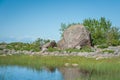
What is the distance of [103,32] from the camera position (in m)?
52.0

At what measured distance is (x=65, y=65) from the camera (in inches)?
1097

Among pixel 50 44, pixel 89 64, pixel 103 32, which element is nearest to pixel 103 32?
pixel 103 32

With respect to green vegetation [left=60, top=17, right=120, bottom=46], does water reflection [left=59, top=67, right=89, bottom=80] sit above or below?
below

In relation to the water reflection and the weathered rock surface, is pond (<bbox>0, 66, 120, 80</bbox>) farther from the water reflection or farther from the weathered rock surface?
the weathered rock surface

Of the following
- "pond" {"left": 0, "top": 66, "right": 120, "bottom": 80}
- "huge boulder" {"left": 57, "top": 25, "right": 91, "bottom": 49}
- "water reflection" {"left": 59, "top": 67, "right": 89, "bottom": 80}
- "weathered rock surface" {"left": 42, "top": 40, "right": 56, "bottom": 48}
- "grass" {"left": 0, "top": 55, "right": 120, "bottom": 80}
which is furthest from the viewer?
"weathered rock surface" {"left": 42, "top": 40, "right": 56, "bottom": 48}

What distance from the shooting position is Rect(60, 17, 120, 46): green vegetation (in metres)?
48.4

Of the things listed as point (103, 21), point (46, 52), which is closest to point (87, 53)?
point (46, 52)

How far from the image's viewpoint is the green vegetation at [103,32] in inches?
1906

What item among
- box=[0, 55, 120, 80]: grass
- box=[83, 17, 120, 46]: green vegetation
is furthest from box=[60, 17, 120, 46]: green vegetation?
→ box=[0, 55, 120, 80]: grass

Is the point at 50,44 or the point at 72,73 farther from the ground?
the point at 50,44

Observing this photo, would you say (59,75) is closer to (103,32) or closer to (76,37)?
(76,37)

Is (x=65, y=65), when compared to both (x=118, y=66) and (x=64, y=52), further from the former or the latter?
(x=64, y=52)

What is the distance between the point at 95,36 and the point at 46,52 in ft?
42.6

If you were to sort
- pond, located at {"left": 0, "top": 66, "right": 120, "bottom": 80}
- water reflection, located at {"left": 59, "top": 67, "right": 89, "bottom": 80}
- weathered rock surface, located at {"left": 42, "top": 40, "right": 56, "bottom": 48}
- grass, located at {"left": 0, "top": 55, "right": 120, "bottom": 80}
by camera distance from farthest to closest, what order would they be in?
weathered rock surface, located at {"left": 42, "top": 40, "right": 56, "bottom": 48} < grass, located at {"left": 0, "top": 55, "right": 120, "bottom": 80} < water reflection, located at {"left": 59, "top": 67, "right": 89, "bottom": 80} < pond, located at {"left": 0, "top": 66, "right": 120, "bottom": 80}
